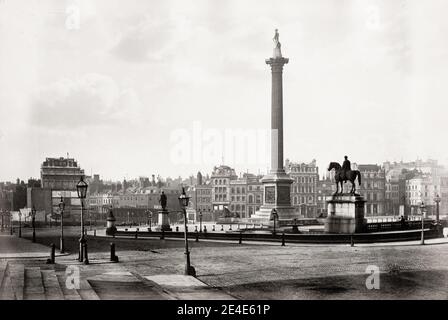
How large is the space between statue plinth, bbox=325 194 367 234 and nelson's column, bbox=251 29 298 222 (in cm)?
→ 1916

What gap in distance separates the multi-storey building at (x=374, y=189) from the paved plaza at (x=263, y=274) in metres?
105

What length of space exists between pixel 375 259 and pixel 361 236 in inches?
439

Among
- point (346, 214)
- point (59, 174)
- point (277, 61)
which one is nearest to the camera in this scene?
point (346, 214)

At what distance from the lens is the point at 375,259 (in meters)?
25.4

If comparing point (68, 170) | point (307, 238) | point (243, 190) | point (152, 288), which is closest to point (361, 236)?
point (307, 238)

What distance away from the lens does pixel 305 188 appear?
5079 inches

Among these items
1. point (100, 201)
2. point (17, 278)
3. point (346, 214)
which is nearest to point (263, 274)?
point (17, 278)

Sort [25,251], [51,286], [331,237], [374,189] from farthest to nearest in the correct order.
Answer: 1. [374,189]
2. [331,237]
3. [25,251]
4. [51,286]

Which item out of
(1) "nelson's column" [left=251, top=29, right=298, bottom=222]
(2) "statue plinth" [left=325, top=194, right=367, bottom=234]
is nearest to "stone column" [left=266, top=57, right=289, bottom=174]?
(1) "nelson's column" [left=251, top=29, right=298, bottom=222]

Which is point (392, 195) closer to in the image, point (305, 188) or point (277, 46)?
point (305, 188)

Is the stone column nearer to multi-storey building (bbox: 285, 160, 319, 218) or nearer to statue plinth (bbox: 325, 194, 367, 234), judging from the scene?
statue plinth (bbox: 325, 194, 367, 234)

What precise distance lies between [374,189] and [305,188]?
55.6ft
